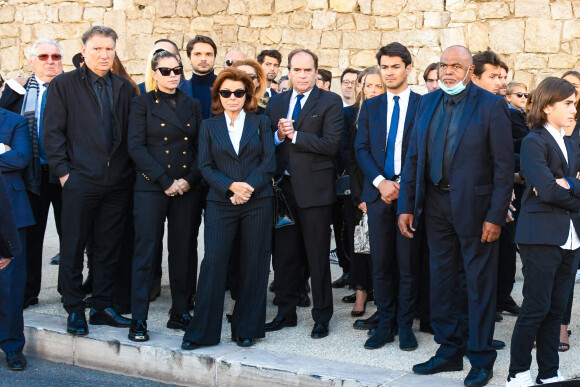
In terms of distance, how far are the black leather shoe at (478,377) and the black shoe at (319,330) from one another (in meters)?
1.29

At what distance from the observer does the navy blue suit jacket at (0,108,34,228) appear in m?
5.99

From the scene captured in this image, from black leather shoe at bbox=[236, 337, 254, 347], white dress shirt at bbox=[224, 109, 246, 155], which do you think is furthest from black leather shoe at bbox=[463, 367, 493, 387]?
white dress shirt at bbox=[224, 109, 246, 155]

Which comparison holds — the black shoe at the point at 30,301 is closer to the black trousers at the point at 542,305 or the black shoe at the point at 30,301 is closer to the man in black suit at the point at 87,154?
the man in black suit at the point at 87,154

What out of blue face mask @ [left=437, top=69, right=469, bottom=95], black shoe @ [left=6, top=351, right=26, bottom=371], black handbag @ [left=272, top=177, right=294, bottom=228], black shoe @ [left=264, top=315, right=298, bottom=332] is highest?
blue face mask @ [left=437, top=69, right=469, bottom=95]

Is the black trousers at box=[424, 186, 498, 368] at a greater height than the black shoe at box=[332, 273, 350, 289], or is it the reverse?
the black trousers at box=[424, 186, 498, 368]

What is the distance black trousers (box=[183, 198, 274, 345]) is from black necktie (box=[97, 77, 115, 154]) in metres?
0.91

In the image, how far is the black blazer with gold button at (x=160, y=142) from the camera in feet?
19.4

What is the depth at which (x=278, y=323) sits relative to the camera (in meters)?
6.16

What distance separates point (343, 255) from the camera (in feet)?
25.2

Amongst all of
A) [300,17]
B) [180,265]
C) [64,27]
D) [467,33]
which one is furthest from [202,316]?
[64,27]

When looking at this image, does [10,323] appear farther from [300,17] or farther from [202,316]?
[300,17]

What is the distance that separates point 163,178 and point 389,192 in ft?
5.15

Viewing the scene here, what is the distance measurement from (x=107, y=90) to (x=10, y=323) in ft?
5.83

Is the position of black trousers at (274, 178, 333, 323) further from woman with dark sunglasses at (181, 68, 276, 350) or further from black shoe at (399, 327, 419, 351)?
black shoe at (399, 327, 419, 351)
